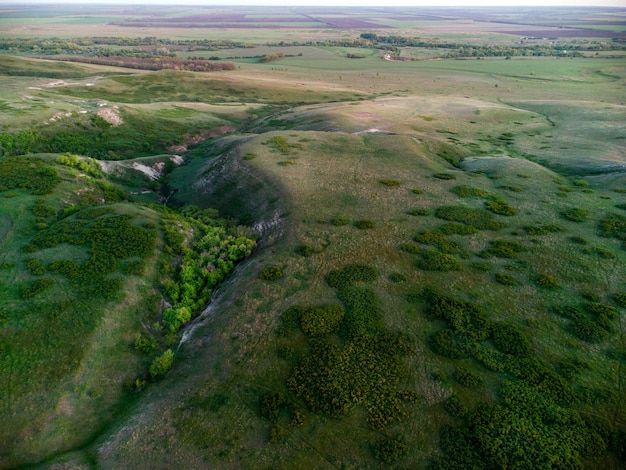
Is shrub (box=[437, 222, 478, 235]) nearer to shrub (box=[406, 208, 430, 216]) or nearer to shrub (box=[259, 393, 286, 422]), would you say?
shrub (box=[406, 208, 430, 216])

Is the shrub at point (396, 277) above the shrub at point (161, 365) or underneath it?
above

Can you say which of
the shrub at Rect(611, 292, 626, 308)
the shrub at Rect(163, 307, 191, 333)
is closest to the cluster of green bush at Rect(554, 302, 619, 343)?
the shrub at Rect(611, 292, 626, 308)

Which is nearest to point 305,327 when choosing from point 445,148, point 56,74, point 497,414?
point 497,414

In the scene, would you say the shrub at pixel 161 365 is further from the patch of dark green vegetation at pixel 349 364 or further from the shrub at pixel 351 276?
the shrub at pixel 351 276

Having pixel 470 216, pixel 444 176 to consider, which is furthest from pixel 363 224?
pixel 444 176

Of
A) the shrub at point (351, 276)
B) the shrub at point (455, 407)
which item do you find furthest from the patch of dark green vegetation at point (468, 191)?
the shrub at point (455, 407)
